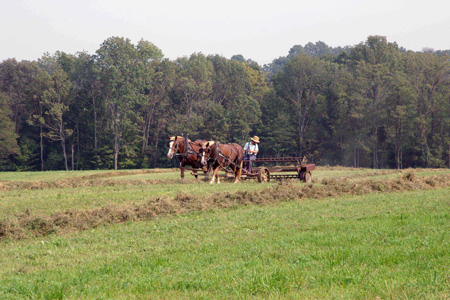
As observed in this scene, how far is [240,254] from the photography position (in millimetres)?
8289

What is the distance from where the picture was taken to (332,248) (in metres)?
8.34

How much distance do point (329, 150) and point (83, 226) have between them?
2455 inches

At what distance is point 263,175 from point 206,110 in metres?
49.4

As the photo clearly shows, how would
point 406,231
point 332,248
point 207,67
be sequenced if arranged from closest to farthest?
point 332,248 < point 406,231 < point 207,67

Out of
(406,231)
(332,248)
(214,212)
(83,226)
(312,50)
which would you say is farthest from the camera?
(312,50)

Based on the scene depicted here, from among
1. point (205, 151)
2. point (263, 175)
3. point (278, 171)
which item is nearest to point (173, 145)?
point (205, 151)

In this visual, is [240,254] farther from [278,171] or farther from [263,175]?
[278,171]

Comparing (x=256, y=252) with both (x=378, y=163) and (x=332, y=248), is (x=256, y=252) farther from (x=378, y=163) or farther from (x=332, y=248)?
(x=378, y=163)

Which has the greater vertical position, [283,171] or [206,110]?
[206,110]

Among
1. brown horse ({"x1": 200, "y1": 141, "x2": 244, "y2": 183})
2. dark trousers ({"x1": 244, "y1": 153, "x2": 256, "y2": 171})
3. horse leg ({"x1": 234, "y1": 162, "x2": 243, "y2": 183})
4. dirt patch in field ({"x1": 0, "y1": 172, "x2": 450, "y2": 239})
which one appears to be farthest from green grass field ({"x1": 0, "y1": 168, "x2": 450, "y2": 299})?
dark trousers ({"x1": 244, "y1": 153, "x2": 256, "y2": 171})

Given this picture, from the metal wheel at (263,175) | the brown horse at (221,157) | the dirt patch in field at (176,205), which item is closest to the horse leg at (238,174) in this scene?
the brown horse at (221,157)

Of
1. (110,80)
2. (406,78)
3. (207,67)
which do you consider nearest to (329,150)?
(406,78)

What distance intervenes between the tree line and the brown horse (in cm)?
3935

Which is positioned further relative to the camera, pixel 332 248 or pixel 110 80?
pixel 110 80
